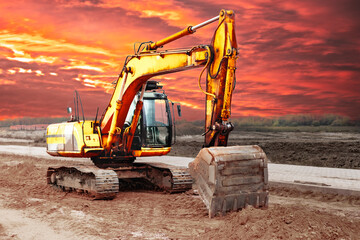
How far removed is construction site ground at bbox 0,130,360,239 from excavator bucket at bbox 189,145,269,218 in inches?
10.5

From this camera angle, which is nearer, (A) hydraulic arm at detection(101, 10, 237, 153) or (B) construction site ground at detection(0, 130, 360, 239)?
(B) construction site ground at detection(0, 130, 360, 239)

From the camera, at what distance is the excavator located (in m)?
7.36

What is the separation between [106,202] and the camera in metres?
9.45

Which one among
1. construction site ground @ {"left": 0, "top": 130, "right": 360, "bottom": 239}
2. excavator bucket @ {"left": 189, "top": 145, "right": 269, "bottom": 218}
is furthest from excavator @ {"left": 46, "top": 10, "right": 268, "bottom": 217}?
construction site ground @ {"left": 0, "top": 130, "right": 360, "bottom": 239}

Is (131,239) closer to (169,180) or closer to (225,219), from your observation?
(225,219)

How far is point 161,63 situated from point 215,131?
2.53m

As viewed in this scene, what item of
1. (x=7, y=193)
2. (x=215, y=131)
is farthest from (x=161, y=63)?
(x=7, y=193)

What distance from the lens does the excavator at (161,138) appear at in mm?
7355

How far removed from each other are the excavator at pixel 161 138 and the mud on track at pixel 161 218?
38 cm

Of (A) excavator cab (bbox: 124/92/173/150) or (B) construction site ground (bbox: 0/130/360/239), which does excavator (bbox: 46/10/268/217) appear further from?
(B) construction site ground (bbox: 0/130/360/239)

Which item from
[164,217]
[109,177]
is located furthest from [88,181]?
[164,217]

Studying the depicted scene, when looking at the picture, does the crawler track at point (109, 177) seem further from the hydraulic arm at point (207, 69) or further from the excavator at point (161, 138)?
the hydraulic arm at point (207, 69)

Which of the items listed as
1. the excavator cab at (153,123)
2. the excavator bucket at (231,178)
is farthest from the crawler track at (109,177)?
the excavator bucket at (231,178)

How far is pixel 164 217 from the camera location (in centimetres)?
803
